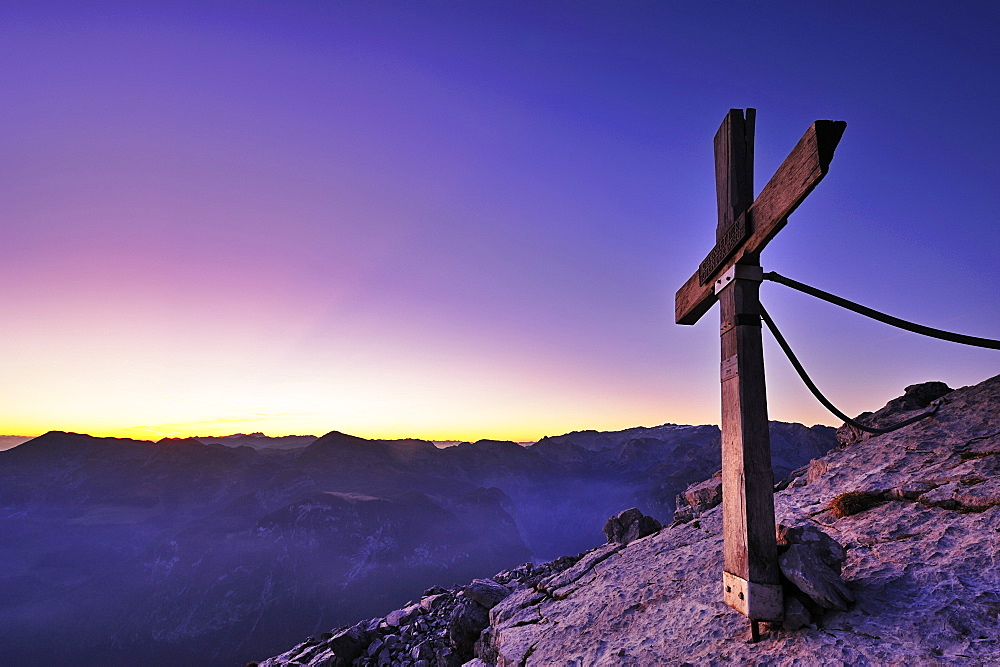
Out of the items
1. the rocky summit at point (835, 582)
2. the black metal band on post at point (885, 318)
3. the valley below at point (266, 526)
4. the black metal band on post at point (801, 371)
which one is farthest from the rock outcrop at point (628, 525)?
the valley below at point (266, 526)

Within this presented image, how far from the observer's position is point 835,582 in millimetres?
3951

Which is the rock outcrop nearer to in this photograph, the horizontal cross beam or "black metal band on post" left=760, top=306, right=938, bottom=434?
"black metal band on post" left=760, top=306, right=938, bottom=434

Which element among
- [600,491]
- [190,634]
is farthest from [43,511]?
[600,491]

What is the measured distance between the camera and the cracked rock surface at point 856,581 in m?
3.44

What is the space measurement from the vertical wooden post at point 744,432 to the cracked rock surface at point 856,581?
1.18ft

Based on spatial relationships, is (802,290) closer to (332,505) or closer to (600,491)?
(332,505)

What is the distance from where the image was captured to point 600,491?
168 meters

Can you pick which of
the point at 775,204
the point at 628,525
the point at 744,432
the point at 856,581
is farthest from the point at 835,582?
the point at 628,525

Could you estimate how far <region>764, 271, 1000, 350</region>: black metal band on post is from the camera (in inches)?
149

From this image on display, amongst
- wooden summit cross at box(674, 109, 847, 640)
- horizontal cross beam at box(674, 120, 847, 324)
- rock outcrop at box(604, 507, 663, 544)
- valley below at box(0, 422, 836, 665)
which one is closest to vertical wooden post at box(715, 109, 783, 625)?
wooden summit cross at box(674, 109, 847, 640)

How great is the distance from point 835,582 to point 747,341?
2.19m

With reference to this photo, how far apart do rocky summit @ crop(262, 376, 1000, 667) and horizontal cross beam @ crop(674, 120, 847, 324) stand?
103 inches

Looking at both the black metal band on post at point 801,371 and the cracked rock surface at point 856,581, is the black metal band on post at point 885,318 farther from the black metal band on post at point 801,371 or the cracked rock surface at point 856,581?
the cracked rock surface at point 856,581

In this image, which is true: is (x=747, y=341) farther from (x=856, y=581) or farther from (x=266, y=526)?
(x=266, y=526)
